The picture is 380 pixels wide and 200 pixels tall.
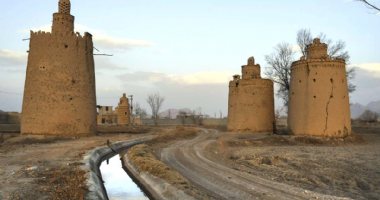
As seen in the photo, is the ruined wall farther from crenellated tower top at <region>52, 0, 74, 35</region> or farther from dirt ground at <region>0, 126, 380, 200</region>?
dirt ground at <region>0, 126, 380, 200</region>

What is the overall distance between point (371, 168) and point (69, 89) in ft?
70.1

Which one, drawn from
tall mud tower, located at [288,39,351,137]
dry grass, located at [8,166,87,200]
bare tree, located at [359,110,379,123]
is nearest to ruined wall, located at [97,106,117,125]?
bare tree, located at [359,110,379,123]

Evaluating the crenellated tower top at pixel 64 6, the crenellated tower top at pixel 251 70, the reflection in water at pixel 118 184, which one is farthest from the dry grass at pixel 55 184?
the crenellated tower top at pixel 251 70

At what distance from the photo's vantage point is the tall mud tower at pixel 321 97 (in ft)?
96.0

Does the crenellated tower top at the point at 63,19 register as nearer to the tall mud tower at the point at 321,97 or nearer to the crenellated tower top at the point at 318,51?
the tall mud tower at the point at 321,97

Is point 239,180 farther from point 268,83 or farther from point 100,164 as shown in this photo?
point 268,83

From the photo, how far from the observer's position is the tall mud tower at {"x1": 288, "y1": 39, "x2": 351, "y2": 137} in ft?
96.0

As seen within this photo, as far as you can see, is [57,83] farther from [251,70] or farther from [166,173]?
[166,173]

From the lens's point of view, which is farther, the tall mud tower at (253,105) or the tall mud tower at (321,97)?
the tall mud tower at (253,105)

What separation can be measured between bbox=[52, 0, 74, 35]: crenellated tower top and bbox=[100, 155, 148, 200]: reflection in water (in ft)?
45.3

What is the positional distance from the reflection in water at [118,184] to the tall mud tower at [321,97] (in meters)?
14.8

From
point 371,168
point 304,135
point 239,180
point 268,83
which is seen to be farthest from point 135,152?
point 268,83

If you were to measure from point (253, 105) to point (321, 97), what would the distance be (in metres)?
8.85

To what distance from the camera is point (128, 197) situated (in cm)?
1295
